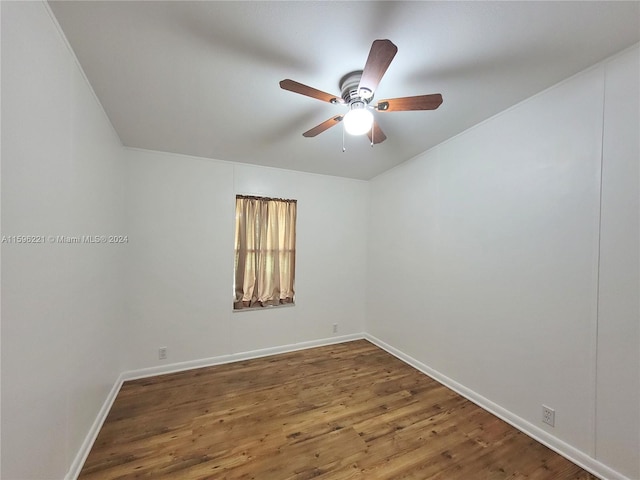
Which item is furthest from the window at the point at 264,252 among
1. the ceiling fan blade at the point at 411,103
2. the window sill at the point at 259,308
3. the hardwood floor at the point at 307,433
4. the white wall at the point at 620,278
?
the white wall at the point at 620,278

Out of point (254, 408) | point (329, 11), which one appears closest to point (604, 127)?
point (329, 11)

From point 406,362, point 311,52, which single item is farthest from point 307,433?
point 311,52

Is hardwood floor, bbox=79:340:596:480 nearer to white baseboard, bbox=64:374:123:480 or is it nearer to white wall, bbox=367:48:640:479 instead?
white baseboard, bbox=64:374:123:480

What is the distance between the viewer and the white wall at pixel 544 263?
1.47 metres

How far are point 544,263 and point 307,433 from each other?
2232mm

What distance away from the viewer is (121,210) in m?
2.53

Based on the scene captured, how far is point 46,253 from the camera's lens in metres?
1.19

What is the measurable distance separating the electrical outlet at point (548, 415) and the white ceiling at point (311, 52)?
2346mm

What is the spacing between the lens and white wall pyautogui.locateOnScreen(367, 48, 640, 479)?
1.47m

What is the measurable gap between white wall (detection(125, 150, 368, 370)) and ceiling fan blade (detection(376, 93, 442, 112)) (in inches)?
80.7

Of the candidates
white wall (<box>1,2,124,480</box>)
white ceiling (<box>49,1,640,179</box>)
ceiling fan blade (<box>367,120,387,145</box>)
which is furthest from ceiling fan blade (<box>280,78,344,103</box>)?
white wall (<box>1,2,124,480</box>)

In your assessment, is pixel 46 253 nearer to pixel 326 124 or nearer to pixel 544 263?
pixel 326 124

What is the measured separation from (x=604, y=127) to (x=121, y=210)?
13.2 ft

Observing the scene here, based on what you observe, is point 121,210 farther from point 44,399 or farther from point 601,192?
point 601,192
